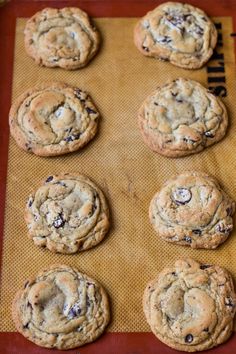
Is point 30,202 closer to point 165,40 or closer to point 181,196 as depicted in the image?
point 181,196

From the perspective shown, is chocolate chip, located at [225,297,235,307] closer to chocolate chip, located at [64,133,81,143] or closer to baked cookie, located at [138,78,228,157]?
baked cookie, located at [138,78,228,157]

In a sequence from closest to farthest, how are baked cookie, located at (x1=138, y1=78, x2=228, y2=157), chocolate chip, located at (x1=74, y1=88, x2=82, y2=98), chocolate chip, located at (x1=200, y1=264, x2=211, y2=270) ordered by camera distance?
1. chocolate chip, located at (x1=200, y1=264, x2=211, y2=270)
2. baked cookie, located at (x1=138, y1=78, x2=228, y2=157)
3. chocolate chip, located at (x1=74, y1=88, x2=82, y2=98)

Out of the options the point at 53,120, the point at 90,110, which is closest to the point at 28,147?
the point at 53,120

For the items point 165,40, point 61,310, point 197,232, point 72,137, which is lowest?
point 61,310

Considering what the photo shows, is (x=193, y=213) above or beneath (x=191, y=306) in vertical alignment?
above

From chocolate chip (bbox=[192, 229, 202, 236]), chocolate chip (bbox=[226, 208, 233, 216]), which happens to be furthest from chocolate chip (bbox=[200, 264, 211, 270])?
chocolate chip (bbox=[226, 208, 233, 216])

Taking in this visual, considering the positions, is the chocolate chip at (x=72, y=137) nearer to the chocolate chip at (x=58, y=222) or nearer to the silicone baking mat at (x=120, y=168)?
the silicone baking mat at (x=120, y=168)
